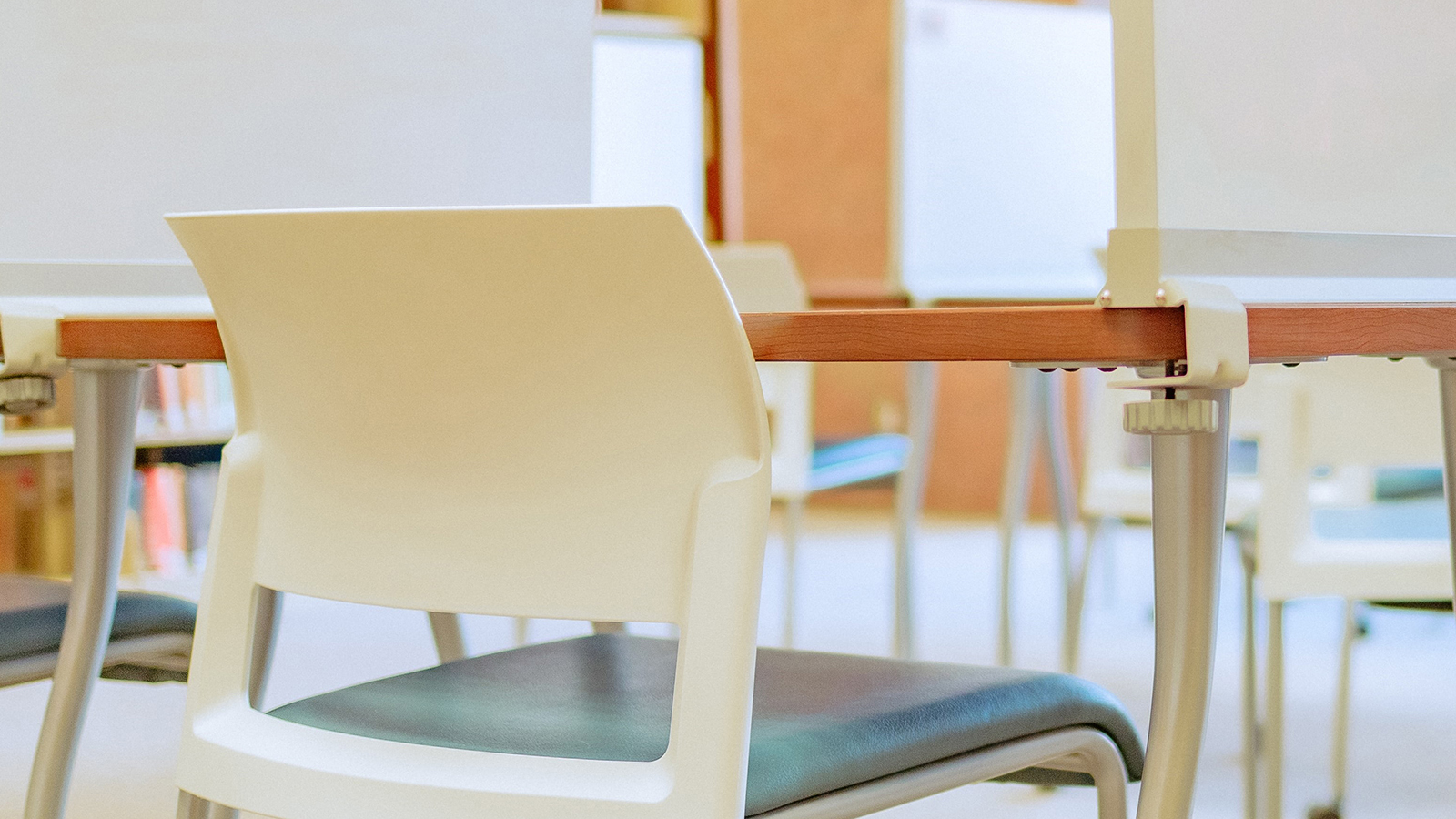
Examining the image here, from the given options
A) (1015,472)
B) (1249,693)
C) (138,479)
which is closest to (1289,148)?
(1249,693)

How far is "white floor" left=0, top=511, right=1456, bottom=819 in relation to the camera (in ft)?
6.44

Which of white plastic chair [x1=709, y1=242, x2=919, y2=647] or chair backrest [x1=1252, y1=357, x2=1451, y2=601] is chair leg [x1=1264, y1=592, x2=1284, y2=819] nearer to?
chair backrest [x1=1252, y1=357, x2=1451, y2=601]

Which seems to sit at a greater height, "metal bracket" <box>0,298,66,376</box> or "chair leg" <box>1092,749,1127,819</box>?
"metal bracket" <box>0,298,66,376</box>

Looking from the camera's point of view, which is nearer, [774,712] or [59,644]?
[774,712]

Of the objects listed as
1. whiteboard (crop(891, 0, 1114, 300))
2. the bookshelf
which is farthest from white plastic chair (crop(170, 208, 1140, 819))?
the bookshelf

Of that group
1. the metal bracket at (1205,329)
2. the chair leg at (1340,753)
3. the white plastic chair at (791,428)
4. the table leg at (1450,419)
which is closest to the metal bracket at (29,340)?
the metal bracket at (1205,329)

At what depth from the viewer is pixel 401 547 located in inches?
27.0

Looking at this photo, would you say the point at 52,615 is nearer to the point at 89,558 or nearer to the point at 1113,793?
the point at 89,558

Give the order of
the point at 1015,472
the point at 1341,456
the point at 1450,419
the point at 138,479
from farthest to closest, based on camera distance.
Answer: the point at 138,479 < the point at 1015,472 < the point at 1341,456 < the point at 1450,419

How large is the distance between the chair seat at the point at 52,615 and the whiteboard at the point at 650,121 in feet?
3.73

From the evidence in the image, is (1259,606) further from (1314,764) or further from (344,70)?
(344,70)

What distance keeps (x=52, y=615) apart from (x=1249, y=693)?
133cm

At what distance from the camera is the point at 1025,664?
109 inches

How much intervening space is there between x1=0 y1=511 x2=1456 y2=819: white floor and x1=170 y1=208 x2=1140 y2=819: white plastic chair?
1217mm
